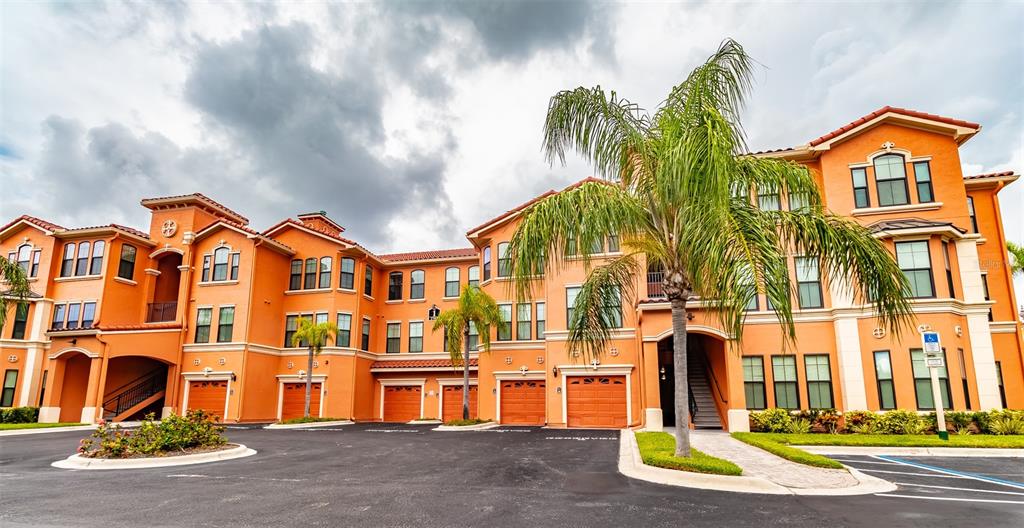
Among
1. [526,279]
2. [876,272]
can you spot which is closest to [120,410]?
[526,279]

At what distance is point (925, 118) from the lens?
18.8 metres

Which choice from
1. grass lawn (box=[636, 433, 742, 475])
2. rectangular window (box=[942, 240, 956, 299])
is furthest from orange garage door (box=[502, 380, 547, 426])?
rectangular window (box=[942, 240, 956, 299])

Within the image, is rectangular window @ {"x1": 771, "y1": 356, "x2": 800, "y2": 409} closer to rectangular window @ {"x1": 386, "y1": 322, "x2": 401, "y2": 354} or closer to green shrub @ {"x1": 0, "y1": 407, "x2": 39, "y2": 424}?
rectangular window @ {"x1": 386, "y1": 322, "x2": 401, "y2": 354}

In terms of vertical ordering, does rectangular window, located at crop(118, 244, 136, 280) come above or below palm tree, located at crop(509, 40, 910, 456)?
above

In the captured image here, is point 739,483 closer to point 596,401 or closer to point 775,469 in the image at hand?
point 775,469

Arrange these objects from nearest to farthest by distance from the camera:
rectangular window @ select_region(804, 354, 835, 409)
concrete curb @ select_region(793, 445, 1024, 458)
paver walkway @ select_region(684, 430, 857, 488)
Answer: paver walkway @ select_region(684, 430, 857, 488)
concrete curb @ select_region(793, 445, 1024, 458)
rectangular window @ select_region(804, 354, 835, 409)

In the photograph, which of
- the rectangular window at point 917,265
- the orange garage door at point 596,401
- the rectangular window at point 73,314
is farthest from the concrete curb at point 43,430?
the rectangular window at point 917,265

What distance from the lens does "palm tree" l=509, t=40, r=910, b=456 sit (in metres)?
8.51

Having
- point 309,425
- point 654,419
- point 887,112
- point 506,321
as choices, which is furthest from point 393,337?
point 887,112

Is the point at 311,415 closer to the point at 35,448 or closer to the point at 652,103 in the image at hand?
the point at 35,448

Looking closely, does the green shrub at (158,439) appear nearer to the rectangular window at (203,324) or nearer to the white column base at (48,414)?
the rectangular window at (203,324)

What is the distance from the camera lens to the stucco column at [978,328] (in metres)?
16.5

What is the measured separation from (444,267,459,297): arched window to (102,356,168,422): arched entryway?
589 inches

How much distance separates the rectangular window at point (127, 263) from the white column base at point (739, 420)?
96.0 feet
